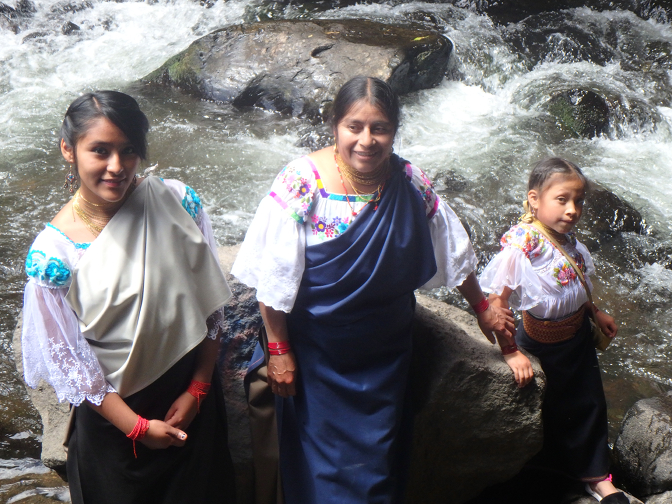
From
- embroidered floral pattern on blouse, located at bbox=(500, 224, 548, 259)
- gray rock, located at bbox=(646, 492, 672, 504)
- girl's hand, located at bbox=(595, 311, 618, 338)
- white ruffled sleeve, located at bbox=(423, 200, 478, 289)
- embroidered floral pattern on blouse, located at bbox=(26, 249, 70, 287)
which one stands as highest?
embroidered floral pattern on blouse, located at bbox=(26, 249, 70, 287)

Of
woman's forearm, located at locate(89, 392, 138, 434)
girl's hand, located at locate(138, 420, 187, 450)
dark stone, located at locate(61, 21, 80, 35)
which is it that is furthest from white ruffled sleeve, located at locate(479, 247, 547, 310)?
dark stone, located at locate(61, 21, 80, 35)

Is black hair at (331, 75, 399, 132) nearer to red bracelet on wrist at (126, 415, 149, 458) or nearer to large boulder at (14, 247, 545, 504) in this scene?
large boulder at (14, 247, 545, 504)

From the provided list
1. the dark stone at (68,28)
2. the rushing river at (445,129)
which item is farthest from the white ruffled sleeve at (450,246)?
the dark stone at (68,28)

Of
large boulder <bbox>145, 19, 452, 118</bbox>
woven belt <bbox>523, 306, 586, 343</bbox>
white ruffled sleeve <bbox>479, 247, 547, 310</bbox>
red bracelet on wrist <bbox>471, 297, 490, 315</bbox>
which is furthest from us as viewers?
large boulder <bbox>145, 19, 452, 118</bbox>

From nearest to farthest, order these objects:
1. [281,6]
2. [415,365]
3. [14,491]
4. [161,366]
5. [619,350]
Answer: [161,366] < [415,365] < [14,491] < [619,350] < [281,6]

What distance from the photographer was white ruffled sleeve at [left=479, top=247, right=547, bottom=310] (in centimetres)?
248

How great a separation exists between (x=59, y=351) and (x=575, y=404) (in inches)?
83.2

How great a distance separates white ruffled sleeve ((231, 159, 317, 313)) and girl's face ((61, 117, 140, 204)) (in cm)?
43

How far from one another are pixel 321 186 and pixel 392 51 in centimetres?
467

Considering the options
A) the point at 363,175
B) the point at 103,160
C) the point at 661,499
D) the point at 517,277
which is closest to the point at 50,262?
the point at 103,160

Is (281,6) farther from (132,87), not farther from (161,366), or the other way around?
(161,366)

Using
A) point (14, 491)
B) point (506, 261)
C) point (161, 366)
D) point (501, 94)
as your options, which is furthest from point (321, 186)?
point (501, 94)

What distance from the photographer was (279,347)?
1979mm

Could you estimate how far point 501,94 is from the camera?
22.8 ft
